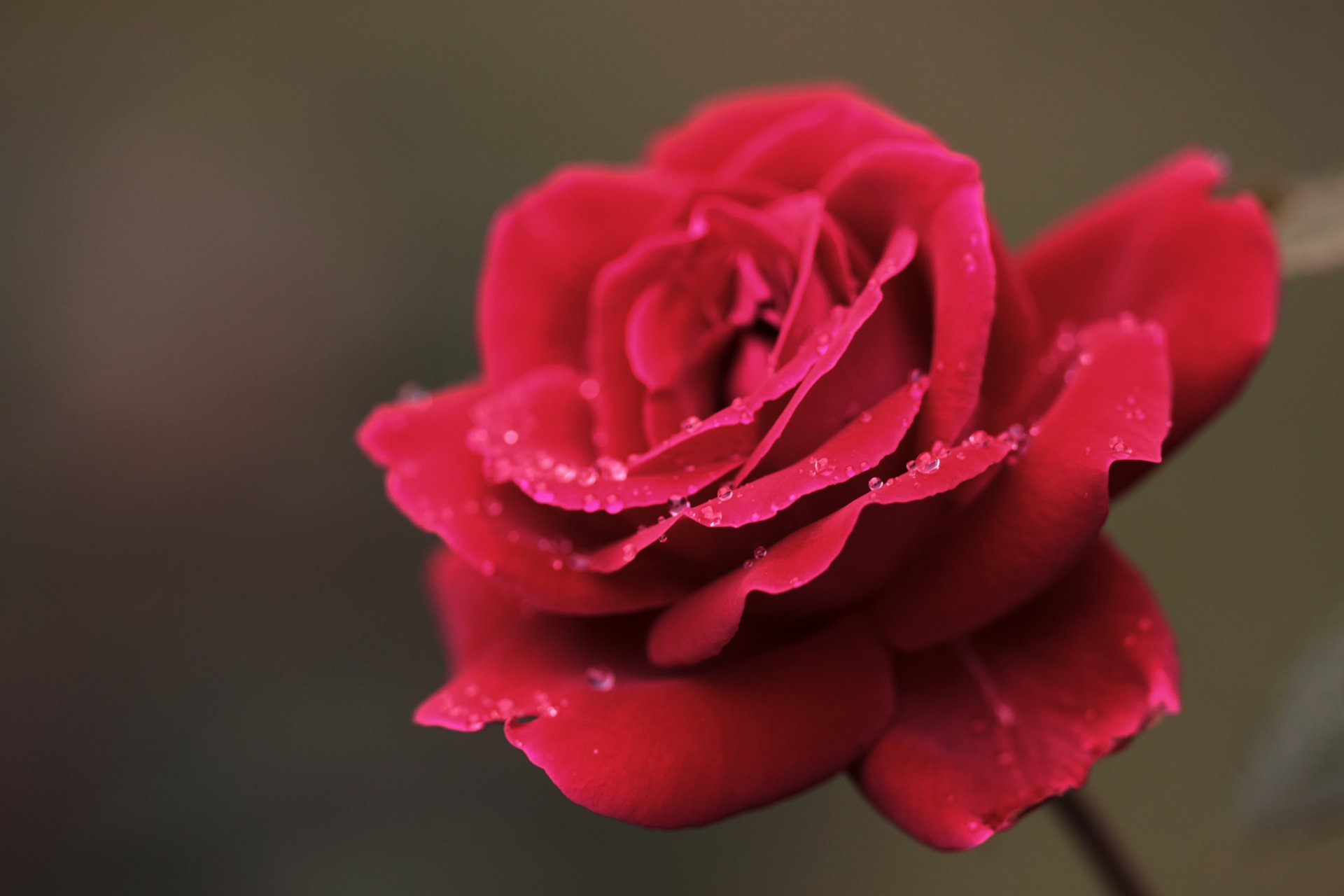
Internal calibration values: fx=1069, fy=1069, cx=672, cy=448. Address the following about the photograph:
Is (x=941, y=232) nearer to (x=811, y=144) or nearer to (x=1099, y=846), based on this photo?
(x=811, y=144)

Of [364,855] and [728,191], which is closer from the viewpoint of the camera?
[728,191]

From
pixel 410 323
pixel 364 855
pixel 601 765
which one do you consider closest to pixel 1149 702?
pixel 601 765

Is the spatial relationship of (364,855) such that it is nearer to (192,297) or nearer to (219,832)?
(219,832)

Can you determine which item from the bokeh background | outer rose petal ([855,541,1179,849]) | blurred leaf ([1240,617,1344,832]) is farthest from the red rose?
the bokeh background

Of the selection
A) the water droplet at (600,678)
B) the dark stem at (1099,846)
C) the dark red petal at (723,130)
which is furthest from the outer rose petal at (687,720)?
the dark red petal at (723,130)

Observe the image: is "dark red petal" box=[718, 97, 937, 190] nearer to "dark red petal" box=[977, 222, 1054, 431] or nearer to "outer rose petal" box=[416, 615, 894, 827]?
"dark red petal" box=[977, 222, 1054, 431]

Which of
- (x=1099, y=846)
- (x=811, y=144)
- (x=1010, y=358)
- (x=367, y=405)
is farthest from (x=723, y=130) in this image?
(x=367, y=405)
